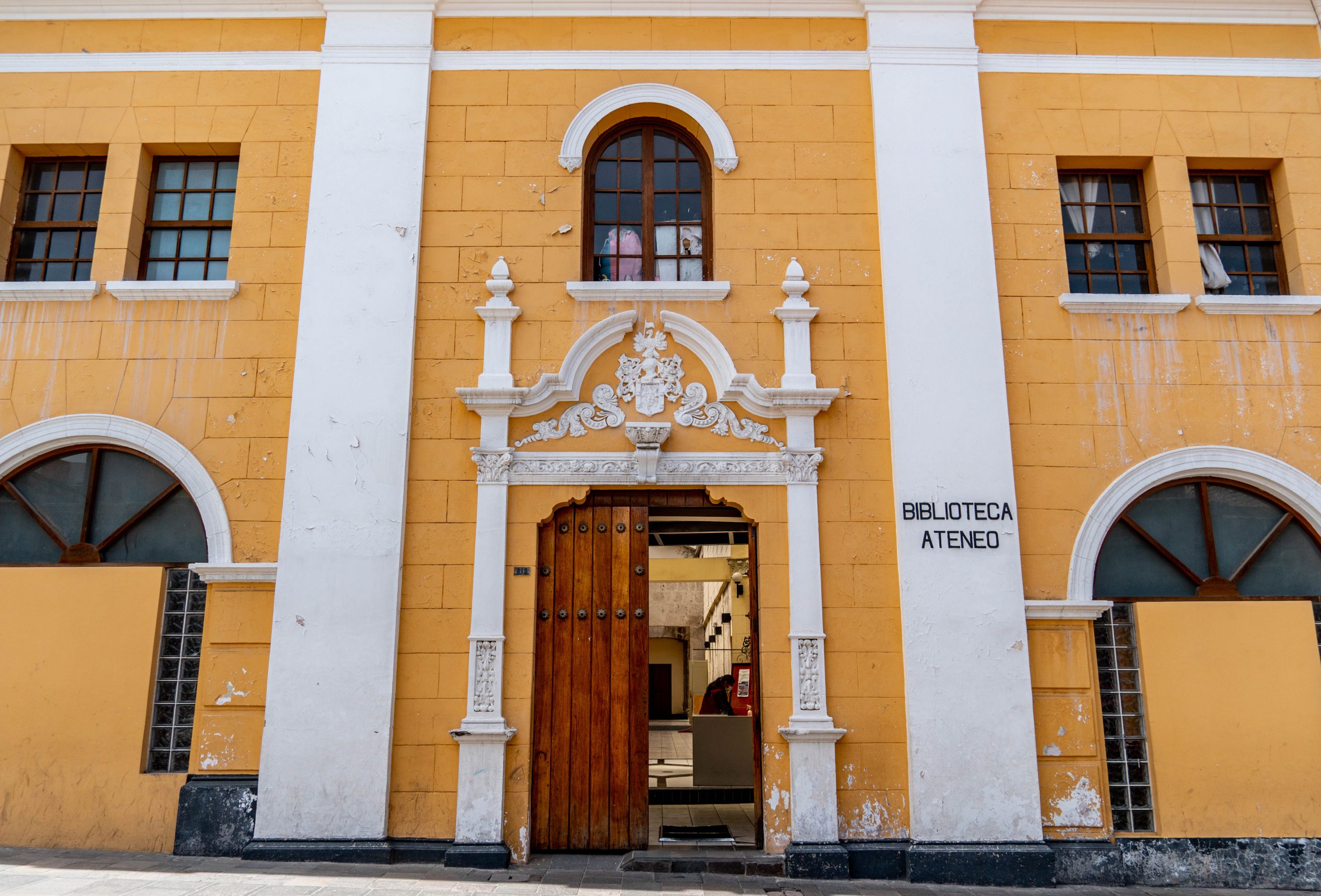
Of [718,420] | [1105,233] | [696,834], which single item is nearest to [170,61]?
[718,420]

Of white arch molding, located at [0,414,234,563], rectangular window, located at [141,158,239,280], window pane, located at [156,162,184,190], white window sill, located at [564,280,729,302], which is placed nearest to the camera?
white arch molding, located at [0,414,234,563]

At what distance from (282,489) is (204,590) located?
1076 mm

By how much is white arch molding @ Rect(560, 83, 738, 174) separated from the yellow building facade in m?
0.03

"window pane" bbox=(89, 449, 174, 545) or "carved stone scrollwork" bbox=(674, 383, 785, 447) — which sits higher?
"carved stone scrollwork" bbox=(674, 383, 785, 447)

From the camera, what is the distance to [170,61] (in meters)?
8.92

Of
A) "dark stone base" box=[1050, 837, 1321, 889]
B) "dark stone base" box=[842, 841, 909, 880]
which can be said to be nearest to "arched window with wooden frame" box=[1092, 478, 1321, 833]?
"dark stone base" box=[1050, 837, 1321, 889]

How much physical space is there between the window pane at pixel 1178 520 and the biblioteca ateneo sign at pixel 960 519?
4.32 feet

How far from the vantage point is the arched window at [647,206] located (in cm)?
874

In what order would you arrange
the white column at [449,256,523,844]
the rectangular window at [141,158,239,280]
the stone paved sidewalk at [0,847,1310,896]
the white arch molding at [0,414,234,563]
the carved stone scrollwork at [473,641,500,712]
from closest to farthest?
the stone paved sidewalk at [0,847,1310,896] < the white column at [449,256,523,844] < the carved stone scrollwork at [473,641,500,712] < the white arch molding at [0,414,234,563] < the rectangular window at [141,158,239,280]

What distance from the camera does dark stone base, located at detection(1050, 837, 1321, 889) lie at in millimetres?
7391

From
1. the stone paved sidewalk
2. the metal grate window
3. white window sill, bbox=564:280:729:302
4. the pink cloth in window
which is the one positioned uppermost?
the pink cloth in window

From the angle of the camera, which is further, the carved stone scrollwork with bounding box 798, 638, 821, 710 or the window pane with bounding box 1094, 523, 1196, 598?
the window pane with bounding box 1094, 523, 1196, 598

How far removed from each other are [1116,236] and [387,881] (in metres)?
8.36

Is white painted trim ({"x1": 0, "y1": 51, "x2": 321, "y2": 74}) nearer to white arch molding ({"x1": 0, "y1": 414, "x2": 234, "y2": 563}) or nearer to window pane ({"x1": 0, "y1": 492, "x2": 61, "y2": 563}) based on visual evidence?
white arch molding ({"x1": 0, "y1": 414, "x2": 234, "y2": 563})
